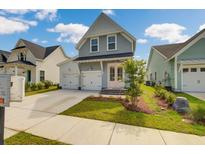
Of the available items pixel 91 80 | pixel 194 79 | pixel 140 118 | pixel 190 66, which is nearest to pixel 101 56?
pixel 91 80

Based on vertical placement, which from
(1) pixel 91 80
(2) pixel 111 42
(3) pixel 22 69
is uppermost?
(2) pixel 111 42

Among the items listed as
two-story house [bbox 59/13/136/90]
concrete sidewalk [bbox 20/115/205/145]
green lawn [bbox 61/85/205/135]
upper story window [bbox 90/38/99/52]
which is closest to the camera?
concrete sidewalk [bbox 20/115/205/145]

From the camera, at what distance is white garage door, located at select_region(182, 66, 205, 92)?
1488cm

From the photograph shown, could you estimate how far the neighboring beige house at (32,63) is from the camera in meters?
20.5

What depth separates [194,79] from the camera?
591 inches

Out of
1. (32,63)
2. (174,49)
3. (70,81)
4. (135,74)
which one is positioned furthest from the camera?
(32,63)

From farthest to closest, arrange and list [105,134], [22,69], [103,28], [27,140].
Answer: [22,69] < [103,28] < [105,134] < [27,140]

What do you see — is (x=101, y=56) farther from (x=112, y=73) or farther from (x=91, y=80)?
(x=91, y=80)

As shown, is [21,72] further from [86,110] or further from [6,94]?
Answer: [6,94]

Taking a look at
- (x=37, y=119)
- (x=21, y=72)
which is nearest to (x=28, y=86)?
(x=21, y=72)

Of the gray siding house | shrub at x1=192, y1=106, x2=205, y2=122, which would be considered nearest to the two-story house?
the gray siding house

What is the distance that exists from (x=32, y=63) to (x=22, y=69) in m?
1.67

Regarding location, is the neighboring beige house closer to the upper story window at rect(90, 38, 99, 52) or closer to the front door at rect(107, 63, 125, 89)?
the upper story window at rect(90, 38, 99, 52)

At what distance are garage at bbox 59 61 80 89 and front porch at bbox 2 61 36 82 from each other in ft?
17.4
